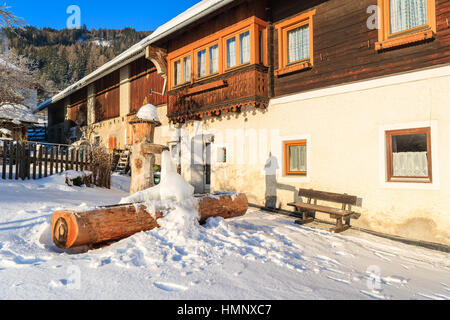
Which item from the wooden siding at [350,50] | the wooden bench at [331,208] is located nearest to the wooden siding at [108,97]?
the wooden siding at [350,50]

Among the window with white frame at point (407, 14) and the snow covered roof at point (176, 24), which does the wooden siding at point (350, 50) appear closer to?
the window with white frame at point (407, 14)

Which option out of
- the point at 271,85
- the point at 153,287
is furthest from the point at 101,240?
the point at 271,85

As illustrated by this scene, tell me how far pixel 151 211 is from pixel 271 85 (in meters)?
5.61

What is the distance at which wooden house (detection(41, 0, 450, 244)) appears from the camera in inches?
232

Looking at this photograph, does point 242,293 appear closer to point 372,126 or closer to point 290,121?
point 372,126

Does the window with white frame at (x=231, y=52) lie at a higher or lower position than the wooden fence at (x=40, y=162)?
higher

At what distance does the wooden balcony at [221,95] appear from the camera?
27.4 ft

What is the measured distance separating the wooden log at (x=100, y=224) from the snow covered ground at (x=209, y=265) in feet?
0.53

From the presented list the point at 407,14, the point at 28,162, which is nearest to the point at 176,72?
the point at 28,162

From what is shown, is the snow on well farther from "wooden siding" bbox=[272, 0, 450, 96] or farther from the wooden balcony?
"wooden siding" bbox=[272, 0, 450, 96]

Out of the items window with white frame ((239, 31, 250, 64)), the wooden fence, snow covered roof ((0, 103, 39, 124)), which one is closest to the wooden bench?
window with white frame ((239, 31, 250, 64))

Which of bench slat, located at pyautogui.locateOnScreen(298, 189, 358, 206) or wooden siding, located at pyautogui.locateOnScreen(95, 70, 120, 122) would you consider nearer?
bench slat, located at pyautogui.locateOnScreen(298, 189, 358, 206)

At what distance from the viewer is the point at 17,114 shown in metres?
21.3

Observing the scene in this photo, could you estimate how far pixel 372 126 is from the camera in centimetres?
657
